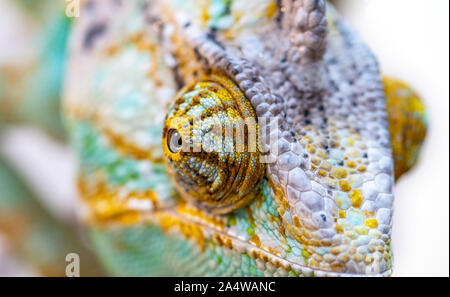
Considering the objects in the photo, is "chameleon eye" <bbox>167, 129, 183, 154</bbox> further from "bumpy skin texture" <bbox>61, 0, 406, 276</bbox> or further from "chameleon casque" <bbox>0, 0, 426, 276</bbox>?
"bumpy skin texture" <bbox>61, 0, 406, 276</bbox>

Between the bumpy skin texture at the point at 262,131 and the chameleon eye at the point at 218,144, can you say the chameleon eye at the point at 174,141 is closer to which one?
the chameleon eye at the point at 218,144

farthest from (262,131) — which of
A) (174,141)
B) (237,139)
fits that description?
(174,141)

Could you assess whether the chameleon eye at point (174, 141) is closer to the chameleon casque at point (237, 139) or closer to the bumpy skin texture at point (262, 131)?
the chameleon casque at point (237, 139)

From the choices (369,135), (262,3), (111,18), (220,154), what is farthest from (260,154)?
(111,18)

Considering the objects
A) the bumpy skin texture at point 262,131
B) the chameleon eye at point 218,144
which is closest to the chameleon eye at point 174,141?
the chameleon eye at point 218,144

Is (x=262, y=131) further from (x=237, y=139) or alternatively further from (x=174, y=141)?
(x=174, y=141)

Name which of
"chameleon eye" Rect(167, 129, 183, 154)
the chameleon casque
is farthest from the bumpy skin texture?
"chameleon eye" Rect(167, 129, 183, 154)
